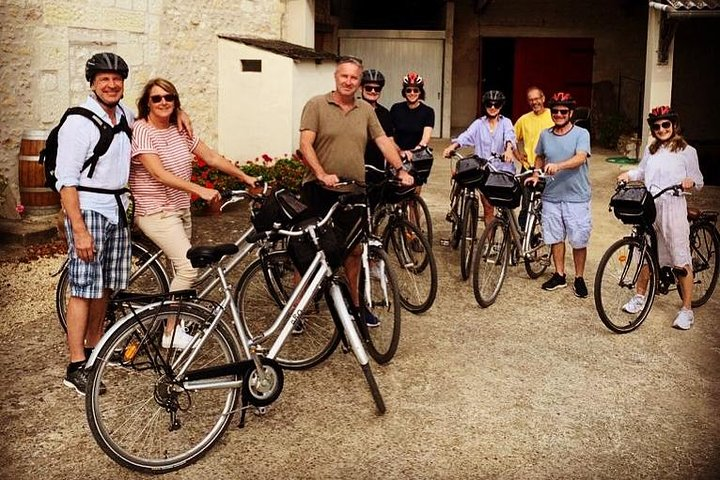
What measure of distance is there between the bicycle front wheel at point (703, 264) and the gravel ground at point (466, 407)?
173 millimetres

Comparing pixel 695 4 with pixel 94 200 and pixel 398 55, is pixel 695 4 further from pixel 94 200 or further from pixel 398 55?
pixel 94 200

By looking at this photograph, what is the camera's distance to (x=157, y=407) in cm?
416

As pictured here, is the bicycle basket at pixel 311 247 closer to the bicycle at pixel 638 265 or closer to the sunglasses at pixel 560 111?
the bicycle at pixel 638 265

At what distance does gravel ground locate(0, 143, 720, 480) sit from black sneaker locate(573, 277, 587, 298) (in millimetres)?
205

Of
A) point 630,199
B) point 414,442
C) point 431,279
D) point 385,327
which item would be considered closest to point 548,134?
point 630,199

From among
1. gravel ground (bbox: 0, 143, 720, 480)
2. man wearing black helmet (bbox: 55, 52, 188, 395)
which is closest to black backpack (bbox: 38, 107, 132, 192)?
man wearing black helmet (bbox: 55, 52, 188, 395)

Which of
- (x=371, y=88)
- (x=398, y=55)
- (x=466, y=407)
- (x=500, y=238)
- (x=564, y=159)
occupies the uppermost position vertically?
(x=398, y=55)

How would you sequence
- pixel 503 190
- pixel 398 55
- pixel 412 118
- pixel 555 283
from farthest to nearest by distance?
pixel 398 55, pixel 412 118, pixel 555 283, pixel 503 190

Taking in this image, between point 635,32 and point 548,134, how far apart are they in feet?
40.6

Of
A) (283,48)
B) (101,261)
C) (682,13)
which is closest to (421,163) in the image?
(101,261)

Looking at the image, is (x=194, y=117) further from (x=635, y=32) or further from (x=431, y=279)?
(x=635, y=32)

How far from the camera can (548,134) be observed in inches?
263

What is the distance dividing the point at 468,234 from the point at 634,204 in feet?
6.11

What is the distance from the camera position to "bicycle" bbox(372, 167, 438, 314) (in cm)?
605
